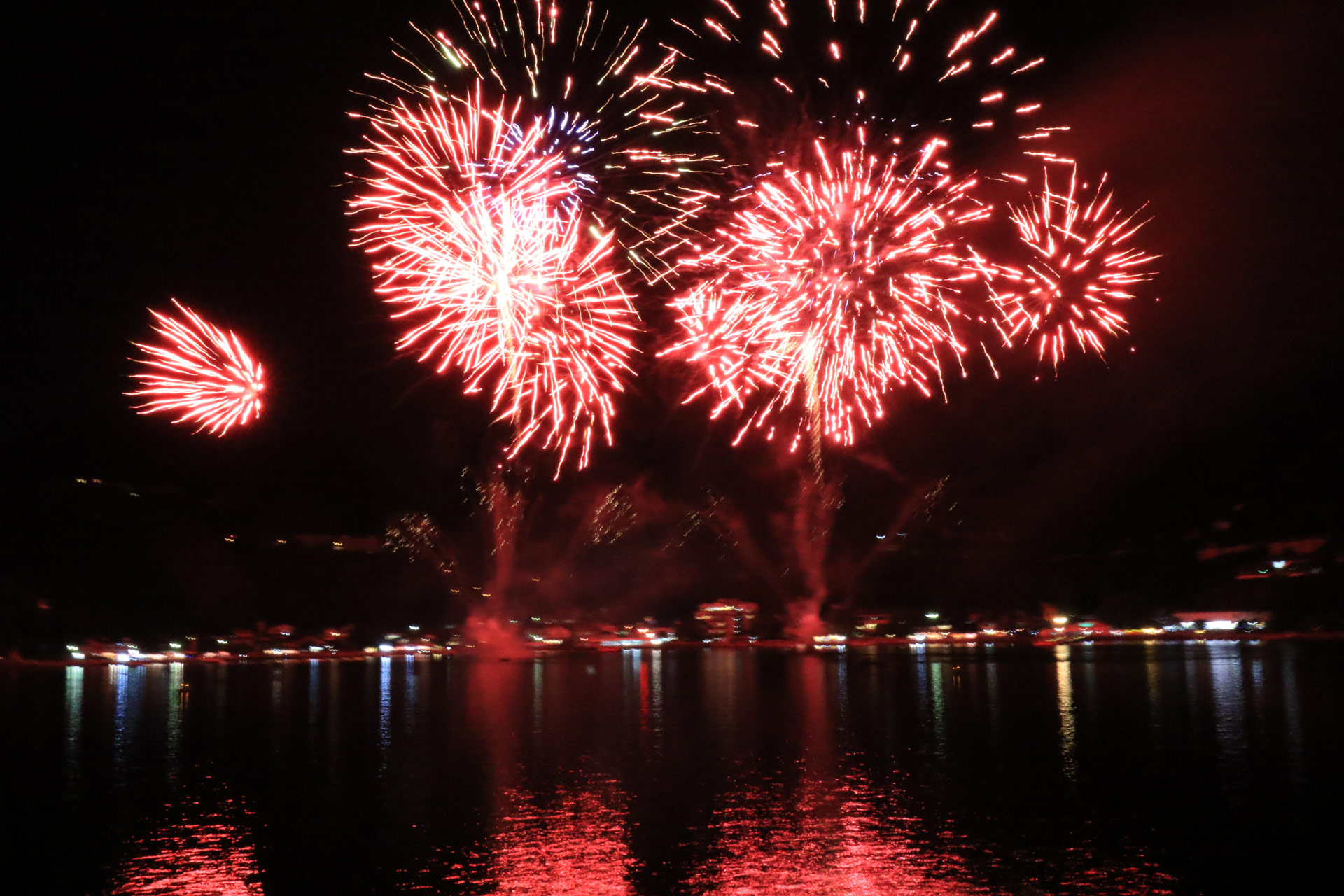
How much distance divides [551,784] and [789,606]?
96633mm

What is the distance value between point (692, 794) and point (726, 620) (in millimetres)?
104553

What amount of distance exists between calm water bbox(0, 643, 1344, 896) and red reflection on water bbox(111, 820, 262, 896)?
0.04m

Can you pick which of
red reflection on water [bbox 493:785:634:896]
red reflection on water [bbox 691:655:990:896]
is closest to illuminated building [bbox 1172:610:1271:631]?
red reflection on water [bbox 691:655:990:896]

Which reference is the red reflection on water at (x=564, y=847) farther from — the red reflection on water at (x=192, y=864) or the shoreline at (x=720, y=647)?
the shoreline at (x=720, y=647)

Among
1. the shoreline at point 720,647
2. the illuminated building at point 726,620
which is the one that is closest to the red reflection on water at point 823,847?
the shoreline at point 720,647

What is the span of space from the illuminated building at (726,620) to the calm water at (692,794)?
83.2 m

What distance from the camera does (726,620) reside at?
117312 millimetres

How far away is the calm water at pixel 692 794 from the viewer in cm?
Result: 970

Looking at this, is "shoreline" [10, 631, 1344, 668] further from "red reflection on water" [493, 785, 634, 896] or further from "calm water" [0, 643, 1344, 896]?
"red reflection on water" [493, 785, 634, 896]

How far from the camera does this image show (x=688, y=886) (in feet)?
29.7

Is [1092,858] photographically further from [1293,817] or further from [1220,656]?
[1220,656]

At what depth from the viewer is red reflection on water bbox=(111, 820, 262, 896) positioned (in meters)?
9.38

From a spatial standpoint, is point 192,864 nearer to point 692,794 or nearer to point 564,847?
point 564,847

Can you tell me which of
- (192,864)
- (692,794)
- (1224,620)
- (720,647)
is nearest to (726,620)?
(720,647)
